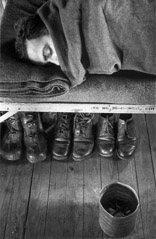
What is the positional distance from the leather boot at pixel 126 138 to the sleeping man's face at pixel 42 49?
526 millimetres

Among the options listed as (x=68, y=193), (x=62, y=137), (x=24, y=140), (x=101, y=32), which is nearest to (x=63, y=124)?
(x=62, y=137)

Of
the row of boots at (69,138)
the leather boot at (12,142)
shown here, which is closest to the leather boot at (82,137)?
the row of boots at (69,138)

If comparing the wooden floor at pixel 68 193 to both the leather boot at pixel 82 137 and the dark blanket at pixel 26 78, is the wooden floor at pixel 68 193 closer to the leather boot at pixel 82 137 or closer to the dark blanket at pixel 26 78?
the leather boot at pixel 82 137

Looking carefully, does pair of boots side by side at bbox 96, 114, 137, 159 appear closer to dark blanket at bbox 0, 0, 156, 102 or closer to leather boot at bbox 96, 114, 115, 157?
leather boot at bbox 96, 114, 115, 157

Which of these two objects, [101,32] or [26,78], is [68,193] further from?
[101,32]

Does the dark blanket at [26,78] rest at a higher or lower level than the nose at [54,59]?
lower

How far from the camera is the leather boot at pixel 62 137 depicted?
1.31m

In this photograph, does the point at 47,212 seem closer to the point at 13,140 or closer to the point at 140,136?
the point at 13,140

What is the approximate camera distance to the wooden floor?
1096 mm

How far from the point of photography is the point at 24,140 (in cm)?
134

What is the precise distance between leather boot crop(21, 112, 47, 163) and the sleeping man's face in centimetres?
41

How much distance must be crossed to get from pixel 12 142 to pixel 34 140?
10cm

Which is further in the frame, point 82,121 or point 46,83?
point 82,121

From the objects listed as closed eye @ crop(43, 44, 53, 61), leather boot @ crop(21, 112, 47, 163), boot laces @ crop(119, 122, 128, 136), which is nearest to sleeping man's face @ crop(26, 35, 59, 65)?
closed eye @ crop(43, 44, 53, 61)
